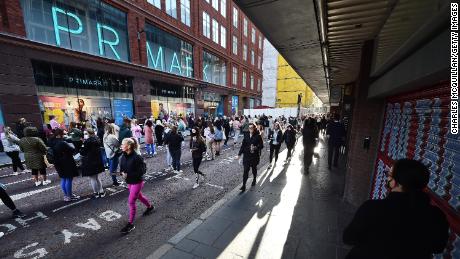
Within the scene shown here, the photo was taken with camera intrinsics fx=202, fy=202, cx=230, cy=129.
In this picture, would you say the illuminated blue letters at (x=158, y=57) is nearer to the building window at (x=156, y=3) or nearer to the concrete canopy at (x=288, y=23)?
the building window at (x=156, y=3)

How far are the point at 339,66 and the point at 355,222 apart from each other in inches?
278

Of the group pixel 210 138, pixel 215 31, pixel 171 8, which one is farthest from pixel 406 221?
pixel 215 31

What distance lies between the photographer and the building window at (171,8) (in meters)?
19.1

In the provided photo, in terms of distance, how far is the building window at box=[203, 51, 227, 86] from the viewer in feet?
84.5

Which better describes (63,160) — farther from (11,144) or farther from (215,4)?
(215,4)

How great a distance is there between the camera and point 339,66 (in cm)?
730

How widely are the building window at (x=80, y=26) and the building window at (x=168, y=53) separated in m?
2.33

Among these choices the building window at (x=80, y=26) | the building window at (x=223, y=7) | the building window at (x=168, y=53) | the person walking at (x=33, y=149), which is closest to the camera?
the person walking at (x=33, y=149)

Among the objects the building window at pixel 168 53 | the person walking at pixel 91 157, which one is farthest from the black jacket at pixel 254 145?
the building window at pixel 168 53

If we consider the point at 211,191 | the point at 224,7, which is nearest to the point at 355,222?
the point at 211,191

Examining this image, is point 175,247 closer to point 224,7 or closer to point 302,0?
point 302,0

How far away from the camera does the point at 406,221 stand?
1.45m

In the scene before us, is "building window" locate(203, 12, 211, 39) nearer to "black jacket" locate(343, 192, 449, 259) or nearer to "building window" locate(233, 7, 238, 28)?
"building window" locate(233, 7, 238, 28)

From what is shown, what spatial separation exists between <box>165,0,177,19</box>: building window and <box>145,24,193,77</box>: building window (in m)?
1.94
